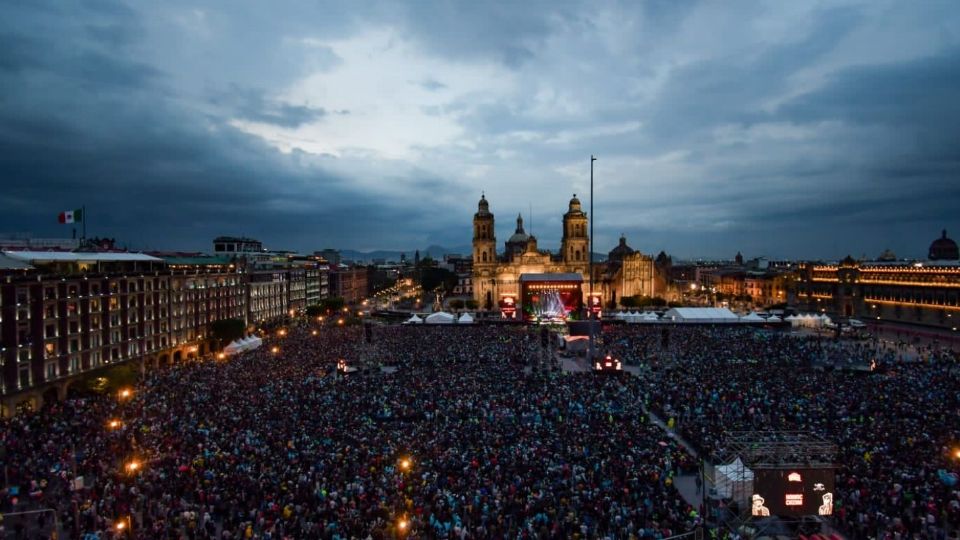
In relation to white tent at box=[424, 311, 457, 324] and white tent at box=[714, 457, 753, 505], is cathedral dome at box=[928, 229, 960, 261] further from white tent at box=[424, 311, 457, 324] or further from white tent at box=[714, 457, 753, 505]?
white tent at box=[714, 457, 753, 505]

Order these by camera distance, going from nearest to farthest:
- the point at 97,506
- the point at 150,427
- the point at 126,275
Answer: the point at 97,506 < the point at 150,427 < the point at 126,275

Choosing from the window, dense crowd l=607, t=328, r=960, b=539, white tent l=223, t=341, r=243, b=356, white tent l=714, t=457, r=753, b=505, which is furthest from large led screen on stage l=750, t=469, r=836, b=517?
white tent l=223, t=341, r=243, b=356

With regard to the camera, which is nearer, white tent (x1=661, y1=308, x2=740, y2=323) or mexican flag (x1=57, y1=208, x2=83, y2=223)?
mexican flag (x1=57, y1=208, x2=83, y2=223)

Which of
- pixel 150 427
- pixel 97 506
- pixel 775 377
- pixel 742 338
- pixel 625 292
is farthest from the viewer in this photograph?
pixel 625 292

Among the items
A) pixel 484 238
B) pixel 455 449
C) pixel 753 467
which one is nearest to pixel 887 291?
pixel 484 238

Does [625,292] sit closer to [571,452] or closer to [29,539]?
[571,452]

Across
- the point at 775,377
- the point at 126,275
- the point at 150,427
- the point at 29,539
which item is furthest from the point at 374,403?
the point at 126,275

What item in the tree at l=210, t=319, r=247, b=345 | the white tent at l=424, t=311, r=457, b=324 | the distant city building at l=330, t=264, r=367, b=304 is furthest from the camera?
the distant city building at l=330, t=264, r=367, b=304
